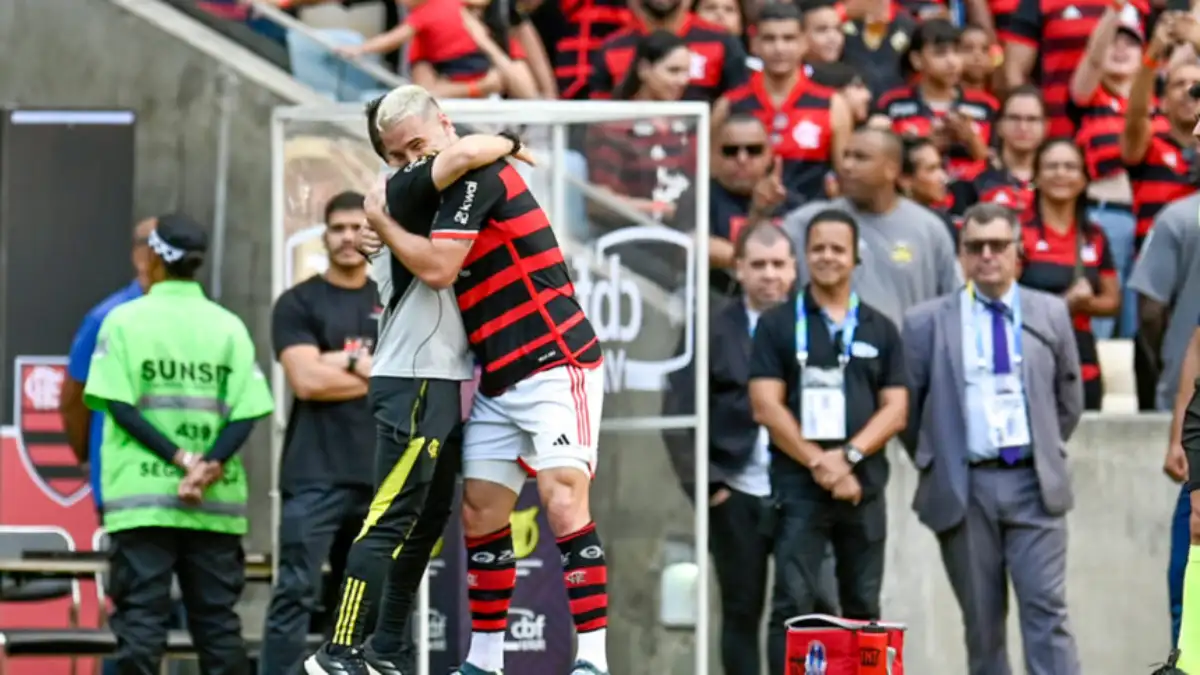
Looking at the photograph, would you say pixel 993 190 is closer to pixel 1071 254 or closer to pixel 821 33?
pixel 1071 254

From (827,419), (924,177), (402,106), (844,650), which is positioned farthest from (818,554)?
(402,106)

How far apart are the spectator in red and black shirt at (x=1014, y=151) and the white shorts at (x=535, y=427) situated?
512 centimetres

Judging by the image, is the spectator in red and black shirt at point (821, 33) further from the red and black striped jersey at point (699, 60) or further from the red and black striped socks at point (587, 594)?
the red and black striped socks at point (587, 594)

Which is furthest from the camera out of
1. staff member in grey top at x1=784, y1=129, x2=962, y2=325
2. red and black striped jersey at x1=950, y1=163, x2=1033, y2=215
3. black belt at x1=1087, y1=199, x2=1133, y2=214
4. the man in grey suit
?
black belt at x1=1087, y1=199, x2=1133, y2=214

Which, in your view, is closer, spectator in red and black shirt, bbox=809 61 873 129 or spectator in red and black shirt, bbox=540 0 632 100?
spectator in red and black shirt, bbox=809 61 873 129

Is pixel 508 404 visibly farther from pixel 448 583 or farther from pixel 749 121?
pixel 749 121

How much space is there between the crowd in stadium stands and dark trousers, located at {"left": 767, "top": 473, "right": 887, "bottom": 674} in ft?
1.80

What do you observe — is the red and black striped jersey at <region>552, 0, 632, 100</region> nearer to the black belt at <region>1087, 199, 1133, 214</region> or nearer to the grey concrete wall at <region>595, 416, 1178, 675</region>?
the black belt at <region>1087, 199, 1133, 214</region>

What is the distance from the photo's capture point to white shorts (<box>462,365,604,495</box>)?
7992 millimetres

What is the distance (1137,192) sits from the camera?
1337 cm

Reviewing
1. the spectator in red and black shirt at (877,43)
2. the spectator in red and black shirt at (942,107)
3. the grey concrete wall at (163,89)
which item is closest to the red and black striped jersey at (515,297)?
the grey concrete wall at (163,89)

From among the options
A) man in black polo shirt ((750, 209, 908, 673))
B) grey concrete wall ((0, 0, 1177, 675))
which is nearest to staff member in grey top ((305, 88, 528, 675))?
man in black polo shirt ((750, 209, 908, 673))

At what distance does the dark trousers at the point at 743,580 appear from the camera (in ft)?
35.2

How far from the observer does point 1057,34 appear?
14.5m
